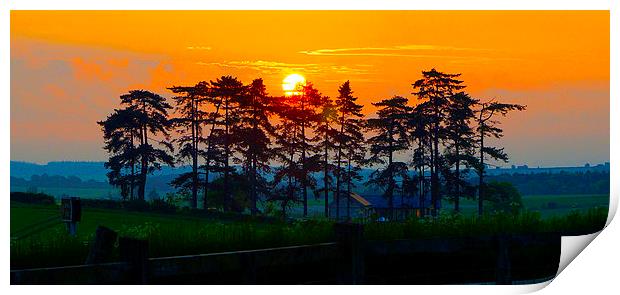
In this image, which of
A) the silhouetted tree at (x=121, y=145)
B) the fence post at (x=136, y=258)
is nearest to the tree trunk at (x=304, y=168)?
the silhouetted tree at (x=121, y=145)

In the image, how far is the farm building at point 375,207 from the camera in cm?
2281

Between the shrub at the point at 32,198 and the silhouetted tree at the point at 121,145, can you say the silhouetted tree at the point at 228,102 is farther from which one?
the shrub at the point at 32,198

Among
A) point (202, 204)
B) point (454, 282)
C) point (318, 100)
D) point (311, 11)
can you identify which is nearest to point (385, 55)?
point (311, 11)

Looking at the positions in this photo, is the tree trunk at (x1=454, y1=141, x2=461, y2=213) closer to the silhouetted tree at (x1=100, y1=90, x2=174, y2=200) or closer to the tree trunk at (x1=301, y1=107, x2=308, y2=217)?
the tree trunk at (x1=301, y1=107, x2=308, y2=217)

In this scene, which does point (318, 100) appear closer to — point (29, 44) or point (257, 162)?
point (257, 162)

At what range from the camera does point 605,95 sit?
16578mm

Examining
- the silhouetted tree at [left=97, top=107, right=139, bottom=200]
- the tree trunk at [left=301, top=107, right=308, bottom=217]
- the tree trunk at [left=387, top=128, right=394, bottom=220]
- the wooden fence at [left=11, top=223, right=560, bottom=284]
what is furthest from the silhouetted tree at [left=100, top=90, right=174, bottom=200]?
the wooden fence at [left=11, top=223, right=560, bottom=284]

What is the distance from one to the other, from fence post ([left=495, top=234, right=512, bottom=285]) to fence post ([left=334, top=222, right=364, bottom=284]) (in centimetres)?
227

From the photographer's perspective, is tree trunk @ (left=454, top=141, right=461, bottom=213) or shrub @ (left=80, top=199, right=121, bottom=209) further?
tree trunk @ (left=454, top=141, right=461, bottom=213)

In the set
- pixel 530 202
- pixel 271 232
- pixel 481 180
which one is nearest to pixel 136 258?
pixel 271 232

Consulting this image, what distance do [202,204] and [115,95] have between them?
18.0 ft

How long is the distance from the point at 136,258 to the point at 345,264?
114 inches

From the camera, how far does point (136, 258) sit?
9180 millimetres

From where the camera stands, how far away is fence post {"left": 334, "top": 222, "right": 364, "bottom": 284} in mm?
11258
